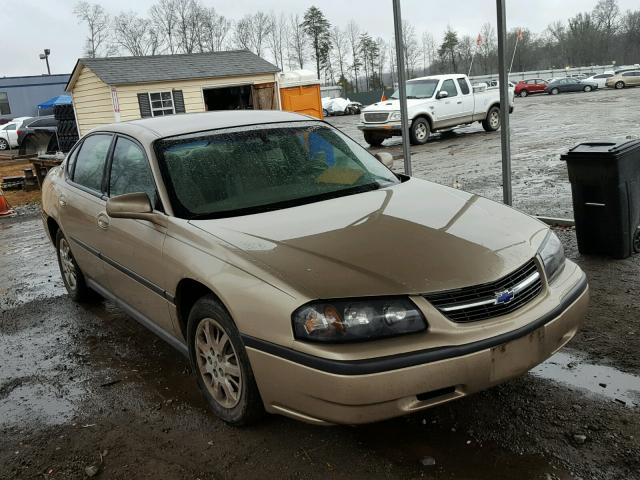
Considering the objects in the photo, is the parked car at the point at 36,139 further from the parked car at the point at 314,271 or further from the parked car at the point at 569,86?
the parked car at the point at 569,86

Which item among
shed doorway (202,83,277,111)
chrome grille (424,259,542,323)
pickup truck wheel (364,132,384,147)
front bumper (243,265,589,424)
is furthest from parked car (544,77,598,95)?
front bumper (243,265,589,424)

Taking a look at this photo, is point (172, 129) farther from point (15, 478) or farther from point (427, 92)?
point (427, 92)

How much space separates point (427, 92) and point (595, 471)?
A: 16.9 m

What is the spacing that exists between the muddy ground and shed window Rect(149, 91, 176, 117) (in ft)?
51.8

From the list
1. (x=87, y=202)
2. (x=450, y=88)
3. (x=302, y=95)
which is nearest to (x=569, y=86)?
(x=450, y=88)

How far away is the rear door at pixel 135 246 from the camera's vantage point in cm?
350

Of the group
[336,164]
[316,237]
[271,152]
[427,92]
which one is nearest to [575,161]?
[336,164]

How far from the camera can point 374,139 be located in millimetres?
19016

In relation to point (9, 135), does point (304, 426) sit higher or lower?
lower

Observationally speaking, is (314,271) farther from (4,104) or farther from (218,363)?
(4,104)

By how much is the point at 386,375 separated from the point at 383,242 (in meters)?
0.71

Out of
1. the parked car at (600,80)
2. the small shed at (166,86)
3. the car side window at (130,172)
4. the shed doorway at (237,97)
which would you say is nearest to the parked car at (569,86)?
the parked car at (600,80)

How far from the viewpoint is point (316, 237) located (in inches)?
117

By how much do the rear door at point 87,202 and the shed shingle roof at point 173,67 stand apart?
566 inches
